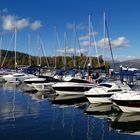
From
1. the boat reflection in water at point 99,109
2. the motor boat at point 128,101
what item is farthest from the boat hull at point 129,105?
the boat reflection in water at point 99,109

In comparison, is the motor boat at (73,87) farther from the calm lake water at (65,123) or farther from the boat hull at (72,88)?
the calm lake water at (65,123)

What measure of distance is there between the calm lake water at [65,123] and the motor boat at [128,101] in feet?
2.17

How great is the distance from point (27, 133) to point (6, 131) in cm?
153

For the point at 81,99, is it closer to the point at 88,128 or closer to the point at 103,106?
the point at 103,106

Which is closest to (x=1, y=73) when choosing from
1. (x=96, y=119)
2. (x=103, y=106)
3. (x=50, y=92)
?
(x=50, y=92)

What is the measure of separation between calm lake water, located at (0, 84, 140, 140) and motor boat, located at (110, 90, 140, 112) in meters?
0.66

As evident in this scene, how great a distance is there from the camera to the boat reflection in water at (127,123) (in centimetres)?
2522

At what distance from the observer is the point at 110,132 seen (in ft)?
80.7

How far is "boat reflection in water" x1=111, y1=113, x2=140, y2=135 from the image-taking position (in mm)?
25223

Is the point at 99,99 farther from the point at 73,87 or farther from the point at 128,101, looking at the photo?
the point at 73,87

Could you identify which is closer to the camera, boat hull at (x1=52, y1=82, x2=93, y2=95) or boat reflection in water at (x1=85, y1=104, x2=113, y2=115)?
boat reflection in water at (x1=85, y1=104, x2=113, y2=115)

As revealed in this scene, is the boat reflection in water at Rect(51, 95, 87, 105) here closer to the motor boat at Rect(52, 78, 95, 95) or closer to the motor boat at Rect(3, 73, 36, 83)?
the motor boat at Rect(52, 78, 95, 95)

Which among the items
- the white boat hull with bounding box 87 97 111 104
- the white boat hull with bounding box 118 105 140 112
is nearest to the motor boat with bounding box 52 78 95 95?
the white boat hull with bounding box 87 97 111 104

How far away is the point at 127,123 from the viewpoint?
27328 mm
